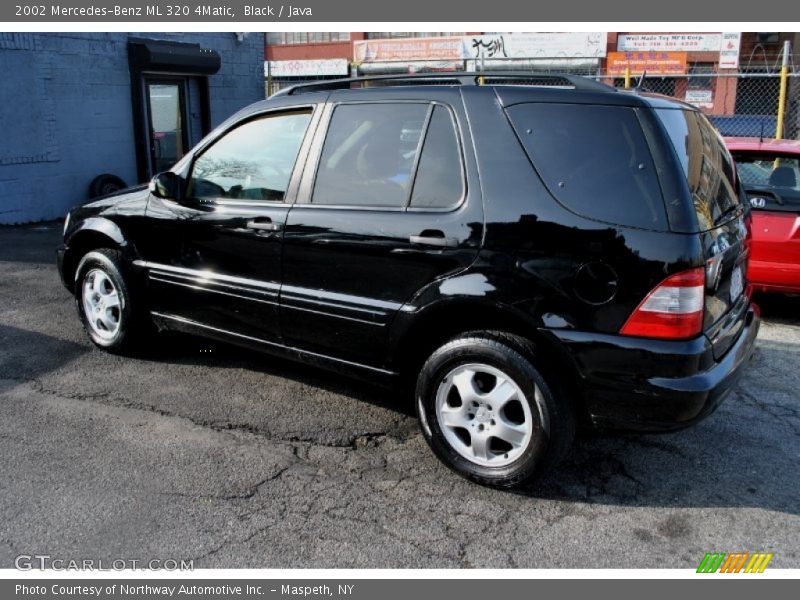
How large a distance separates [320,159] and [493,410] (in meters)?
1.66

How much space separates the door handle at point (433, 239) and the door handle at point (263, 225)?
914 millimetres

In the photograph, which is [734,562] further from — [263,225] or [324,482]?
[263,225]

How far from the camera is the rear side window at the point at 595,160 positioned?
307 centimetres

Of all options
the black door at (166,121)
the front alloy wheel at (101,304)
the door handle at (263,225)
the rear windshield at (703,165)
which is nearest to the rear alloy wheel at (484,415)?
the rear windshield at (703,165)

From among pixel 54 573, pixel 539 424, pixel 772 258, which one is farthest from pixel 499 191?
pixel 772 258

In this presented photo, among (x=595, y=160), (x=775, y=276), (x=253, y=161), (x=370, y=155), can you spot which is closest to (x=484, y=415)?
(x=595, y=160)

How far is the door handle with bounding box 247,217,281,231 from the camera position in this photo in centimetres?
405

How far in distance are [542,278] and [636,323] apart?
0.44m

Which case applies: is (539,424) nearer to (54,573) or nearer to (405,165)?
(405,165)

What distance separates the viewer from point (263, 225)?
4.09 meters

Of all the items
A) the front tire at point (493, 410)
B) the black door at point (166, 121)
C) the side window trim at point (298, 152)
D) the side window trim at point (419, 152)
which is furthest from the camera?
the black door at point (166, 121)

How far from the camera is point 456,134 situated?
3533 millimetres

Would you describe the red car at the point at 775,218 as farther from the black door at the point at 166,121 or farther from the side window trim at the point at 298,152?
the black door at the point at 166,121

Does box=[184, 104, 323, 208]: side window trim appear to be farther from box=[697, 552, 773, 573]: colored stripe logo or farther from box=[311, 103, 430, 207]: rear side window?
box=[697, 552, 773, 573]: colored stripe logo
